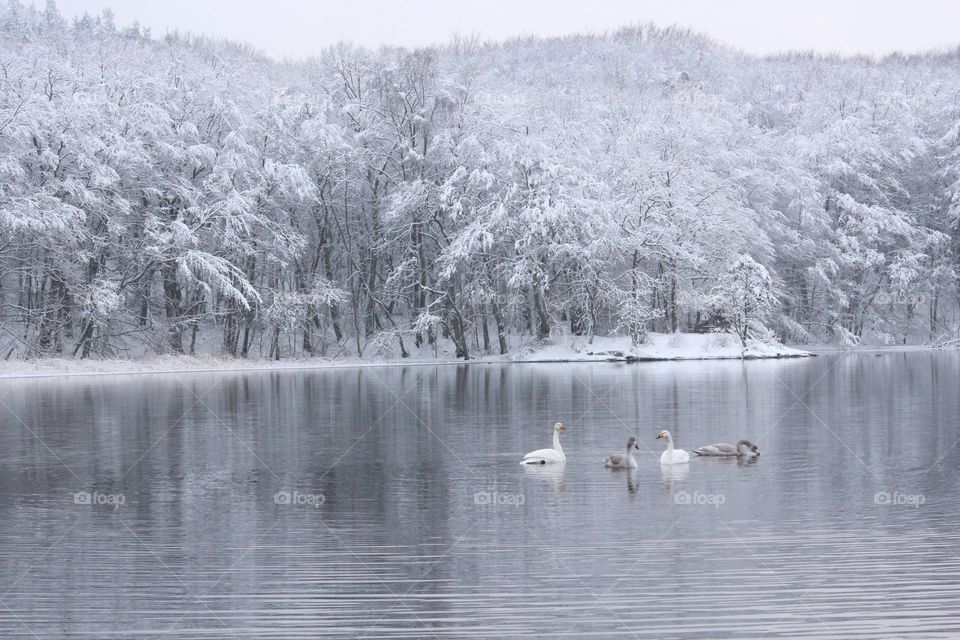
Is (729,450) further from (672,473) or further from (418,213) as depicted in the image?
(418,213)

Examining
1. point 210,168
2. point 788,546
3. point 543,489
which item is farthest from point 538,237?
point 788,546

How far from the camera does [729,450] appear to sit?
21.2 meters

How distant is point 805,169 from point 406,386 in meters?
43.1

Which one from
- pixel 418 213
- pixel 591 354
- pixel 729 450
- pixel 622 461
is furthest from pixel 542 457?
pixel 418 213

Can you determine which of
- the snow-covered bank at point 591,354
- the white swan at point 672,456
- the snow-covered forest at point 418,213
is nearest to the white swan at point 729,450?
the white swan at point 672,456

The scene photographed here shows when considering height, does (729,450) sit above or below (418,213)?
below

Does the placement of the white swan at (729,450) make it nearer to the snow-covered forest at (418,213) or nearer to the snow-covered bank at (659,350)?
the snow-covered forest at (418,213)

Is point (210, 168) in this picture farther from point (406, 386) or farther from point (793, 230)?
point (793, 230)

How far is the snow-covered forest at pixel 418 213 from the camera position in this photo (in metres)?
56.0

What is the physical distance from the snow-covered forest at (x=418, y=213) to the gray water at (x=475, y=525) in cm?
2778

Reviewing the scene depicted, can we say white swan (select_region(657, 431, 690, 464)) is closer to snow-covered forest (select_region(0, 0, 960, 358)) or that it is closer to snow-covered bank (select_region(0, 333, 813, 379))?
snow-covered forest (select_region(0, 0, 960, 358))

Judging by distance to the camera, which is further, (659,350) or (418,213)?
(418,213)

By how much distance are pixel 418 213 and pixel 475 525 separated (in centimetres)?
4815

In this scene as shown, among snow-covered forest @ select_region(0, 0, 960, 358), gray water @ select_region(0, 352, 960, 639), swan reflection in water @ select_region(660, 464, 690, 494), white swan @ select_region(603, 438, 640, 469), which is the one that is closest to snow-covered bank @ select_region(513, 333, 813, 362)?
snow-covered forest @ select_region(0, 0, 960, 358)
